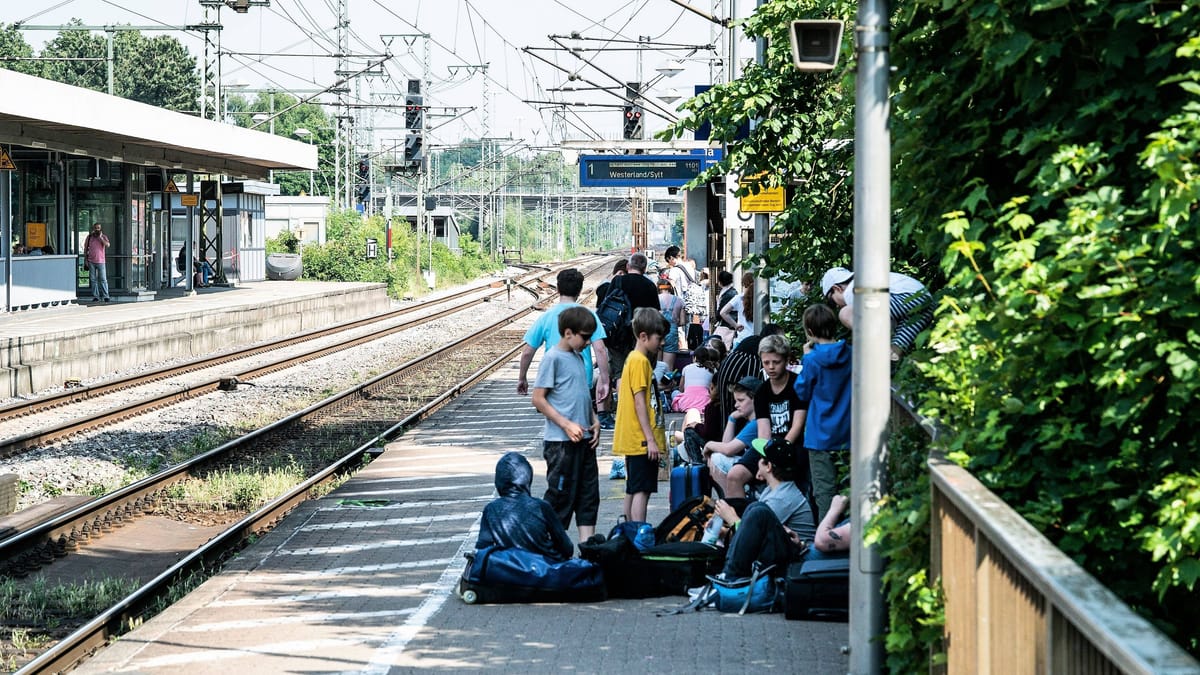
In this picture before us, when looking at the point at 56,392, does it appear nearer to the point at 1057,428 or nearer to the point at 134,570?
the point at 134,570

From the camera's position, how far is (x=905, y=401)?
6371 mm

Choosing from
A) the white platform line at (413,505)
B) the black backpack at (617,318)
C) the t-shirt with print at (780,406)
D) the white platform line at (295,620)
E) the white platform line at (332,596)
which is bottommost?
the white platform line at (413,505)

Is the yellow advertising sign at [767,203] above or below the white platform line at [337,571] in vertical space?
above

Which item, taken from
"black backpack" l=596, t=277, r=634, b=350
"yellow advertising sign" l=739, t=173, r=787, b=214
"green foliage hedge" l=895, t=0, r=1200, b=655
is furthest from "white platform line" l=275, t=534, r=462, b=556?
"green foliage hedge" l=895, t=0, r=1200, b=655

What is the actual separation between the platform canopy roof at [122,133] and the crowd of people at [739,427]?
58.0ft

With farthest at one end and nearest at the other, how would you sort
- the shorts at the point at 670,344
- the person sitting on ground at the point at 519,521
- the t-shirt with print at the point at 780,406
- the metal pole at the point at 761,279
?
the shorts at the point at 670,344 < the metal pole at the point at 761,279 < the t-shirt with print at the point at 780,406 < the person sitting on ground at the point at 519,521

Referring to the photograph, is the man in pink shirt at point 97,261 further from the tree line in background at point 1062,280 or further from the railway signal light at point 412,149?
the tree line in background at point 1062,280

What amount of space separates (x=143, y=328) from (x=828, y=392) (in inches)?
878

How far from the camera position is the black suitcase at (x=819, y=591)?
7.84m

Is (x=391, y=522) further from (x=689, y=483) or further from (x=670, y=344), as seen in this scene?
(x=670, y=344)

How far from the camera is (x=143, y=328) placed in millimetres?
28297

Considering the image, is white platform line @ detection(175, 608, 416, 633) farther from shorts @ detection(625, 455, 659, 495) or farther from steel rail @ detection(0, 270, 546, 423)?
steel rail @ detection(0, 270, 546, 423)

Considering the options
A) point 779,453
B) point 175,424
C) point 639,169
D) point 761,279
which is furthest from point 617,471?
point 639,169

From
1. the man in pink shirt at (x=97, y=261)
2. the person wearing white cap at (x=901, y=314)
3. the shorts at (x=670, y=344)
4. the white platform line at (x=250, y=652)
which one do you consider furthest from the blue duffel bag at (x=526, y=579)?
the man in pink shirt at (x=97, y=261)
